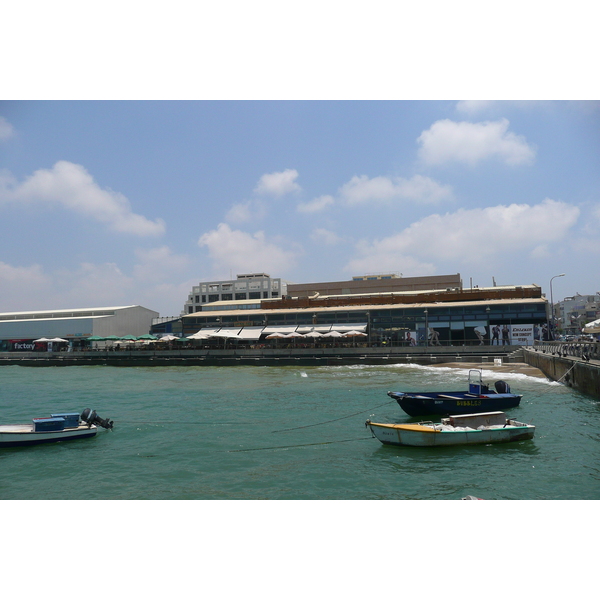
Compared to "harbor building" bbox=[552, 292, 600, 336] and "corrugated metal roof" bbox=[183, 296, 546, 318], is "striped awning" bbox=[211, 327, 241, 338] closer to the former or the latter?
"corrugated metal roof" bbox=[183, 296, 546, 318]

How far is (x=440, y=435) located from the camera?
1725cm

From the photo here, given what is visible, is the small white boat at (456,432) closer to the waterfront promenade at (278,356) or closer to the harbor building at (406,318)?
the waterfront promenade at (278,356)

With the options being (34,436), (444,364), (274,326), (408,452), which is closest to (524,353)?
(444,364)

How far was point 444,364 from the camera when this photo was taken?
165ft

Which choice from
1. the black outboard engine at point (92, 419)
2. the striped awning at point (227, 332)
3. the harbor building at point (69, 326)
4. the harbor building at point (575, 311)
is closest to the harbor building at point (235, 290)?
the harbor building at point (69, 326)

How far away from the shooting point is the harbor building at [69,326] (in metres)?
80.9

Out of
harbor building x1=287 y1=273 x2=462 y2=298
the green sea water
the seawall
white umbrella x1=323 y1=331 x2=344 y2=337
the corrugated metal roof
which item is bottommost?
the green sea water

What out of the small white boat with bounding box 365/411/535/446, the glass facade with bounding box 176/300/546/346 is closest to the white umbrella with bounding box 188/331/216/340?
the glass facade with bounding box 176/300/546/346

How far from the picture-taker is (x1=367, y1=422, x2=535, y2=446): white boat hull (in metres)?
17.2

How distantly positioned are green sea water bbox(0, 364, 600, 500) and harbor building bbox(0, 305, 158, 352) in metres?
54.1

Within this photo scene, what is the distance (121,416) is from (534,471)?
1994cm

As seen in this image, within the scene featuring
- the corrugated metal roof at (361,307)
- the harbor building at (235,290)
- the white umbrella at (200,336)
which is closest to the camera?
the corrugated metal roof at (361,307)

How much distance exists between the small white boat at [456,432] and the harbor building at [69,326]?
2856 inches

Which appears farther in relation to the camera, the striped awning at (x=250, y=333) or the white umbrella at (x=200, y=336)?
the striped awning at (x=250, y=333)
